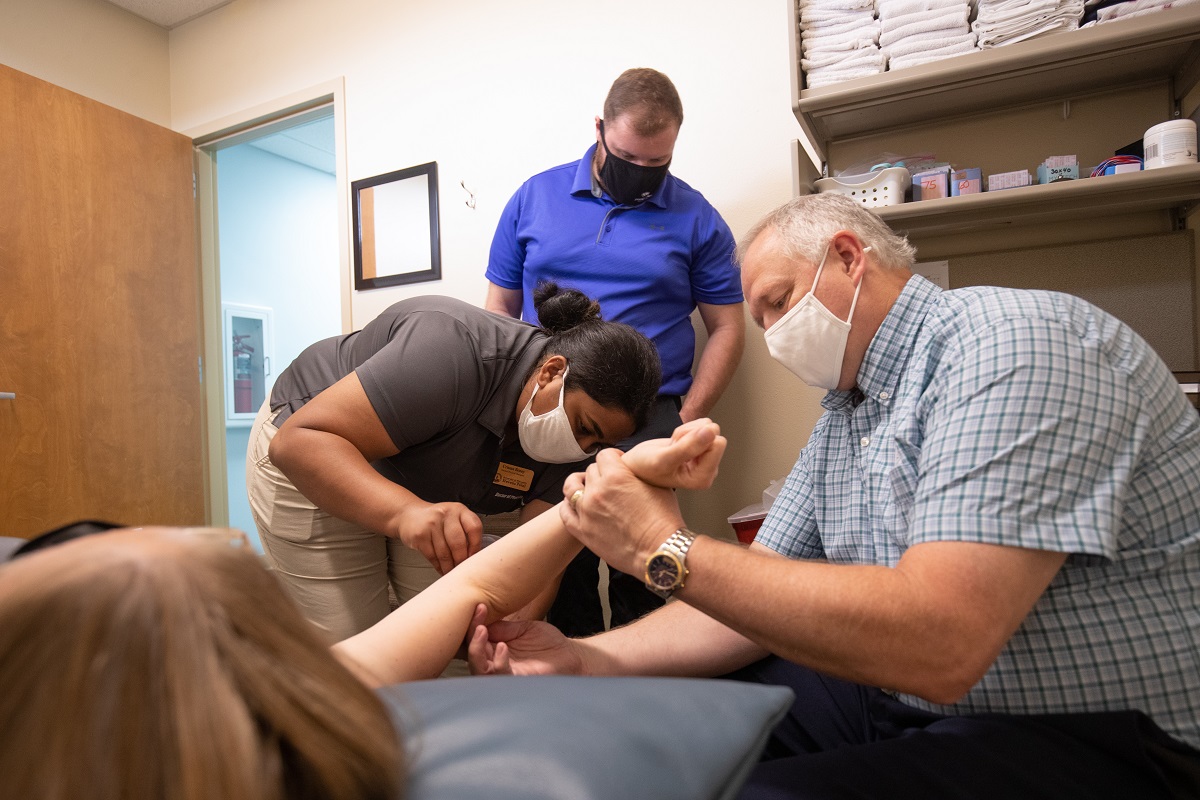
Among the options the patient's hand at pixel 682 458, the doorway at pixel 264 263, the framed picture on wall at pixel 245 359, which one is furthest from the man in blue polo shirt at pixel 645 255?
the framed picture on wall at pixel 245 359

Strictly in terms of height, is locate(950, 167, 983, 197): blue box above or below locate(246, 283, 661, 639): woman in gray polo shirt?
above

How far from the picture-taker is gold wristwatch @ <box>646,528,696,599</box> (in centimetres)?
82

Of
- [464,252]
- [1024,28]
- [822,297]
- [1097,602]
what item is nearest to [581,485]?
[822,297]

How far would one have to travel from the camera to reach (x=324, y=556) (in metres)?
1.59

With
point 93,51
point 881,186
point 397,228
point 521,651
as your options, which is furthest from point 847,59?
point 93,51

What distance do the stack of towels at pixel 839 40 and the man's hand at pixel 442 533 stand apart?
51.5 inches

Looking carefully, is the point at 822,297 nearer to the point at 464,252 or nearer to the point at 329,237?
the point at 464,252

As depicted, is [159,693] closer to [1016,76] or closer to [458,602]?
[458,602]

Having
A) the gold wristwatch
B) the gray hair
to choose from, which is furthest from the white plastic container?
→ the gold wristwatch

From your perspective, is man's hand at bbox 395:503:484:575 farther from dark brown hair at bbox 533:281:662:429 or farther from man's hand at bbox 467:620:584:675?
dark brown hair at bbox 533:281:662:429

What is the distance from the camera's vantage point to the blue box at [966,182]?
172 centimetres

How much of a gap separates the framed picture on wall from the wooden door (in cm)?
99

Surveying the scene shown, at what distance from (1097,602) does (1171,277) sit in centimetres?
138

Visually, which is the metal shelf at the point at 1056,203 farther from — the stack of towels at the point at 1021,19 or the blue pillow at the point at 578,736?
the blue pillow at the point at 578,736
